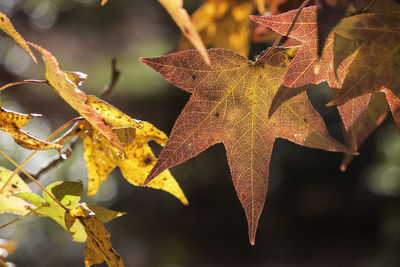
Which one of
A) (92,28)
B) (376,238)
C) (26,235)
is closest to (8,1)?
(92,28)

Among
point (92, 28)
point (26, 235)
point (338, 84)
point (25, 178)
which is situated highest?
point (338, 84)

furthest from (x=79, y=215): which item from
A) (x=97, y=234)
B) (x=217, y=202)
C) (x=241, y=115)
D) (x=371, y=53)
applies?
(x=217, y=202)

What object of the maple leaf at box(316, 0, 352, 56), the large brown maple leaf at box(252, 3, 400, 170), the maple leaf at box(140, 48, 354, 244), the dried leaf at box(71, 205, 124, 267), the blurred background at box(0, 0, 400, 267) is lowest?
the blurred background at box(0, 0, 400, 267)

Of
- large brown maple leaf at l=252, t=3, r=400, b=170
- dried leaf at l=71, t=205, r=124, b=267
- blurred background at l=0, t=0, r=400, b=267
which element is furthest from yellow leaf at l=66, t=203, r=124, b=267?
blurred background at l=0, t=0, r=400, b=267


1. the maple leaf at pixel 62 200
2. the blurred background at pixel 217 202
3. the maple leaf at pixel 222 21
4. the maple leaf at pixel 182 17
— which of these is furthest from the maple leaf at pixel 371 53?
the blurred background at pixel 217 202

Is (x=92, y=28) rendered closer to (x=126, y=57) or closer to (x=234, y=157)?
(x=126, y=57)

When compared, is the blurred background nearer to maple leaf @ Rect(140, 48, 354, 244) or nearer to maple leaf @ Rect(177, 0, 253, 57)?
maple leaf @ Rect(177, 0, 253, 57)

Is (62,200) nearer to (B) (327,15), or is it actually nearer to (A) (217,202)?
(B) (327,15)
